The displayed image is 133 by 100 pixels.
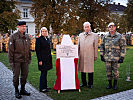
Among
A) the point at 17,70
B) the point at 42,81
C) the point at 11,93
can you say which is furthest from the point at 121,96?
the point at 11,93

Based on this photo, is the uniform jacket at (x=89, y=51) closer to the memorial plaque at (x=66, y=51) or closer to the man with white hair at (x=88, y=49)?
the man with white hair at (x=88, y=49)

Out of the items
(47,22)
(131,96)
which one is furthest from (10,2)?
(131,96)

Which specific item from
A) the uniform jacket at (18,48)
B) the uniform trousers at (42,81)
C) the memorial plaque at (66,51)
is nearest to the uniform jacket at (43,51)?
the uniform trousers at (42,81)

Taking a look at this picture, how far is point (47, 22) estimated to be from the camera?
21.8 meters

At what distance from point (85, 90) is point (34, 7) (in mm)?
18421

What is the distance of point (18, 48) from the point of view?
17.1ft

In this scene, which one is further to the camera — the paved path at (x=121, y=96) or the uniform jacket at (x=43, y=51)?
the uniform jacket at (x=43, y=51)

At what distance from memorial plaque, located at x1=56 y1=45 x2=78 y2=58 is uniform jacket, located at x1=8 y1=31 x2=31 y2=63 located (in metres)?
1.06

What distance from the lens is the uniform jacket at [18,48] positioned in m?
5.14

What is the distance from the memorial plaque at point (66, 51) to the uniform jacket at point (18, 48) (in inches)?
41.6

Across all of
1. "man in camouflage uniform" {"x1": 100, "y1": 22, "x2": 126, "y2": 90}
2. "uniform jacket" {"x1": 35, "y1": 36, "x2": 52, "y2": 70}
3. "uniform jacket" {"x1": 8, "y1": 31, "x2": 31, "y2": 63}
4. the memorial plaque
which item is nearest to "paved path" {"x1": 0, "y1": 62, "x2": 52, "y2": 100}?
"uniform jacket" {"x1": 35, "y1": 36, "x2": 52, "y2": 70}

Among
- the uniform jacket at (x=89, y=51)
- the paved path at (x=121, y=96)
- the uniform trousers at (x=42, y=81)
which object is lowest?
the paved path at (x=121, y=96)

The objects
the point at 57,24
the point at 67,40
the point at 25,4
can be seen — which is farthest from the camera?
the point at 25,4

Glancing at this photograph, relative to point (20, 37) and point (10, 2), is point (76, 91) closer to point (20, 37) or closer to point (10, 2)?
point (20, 37)
